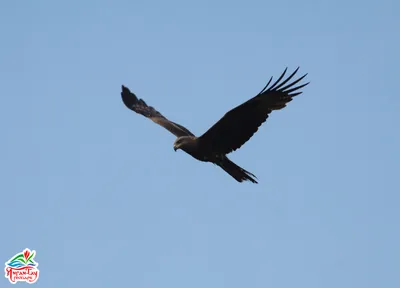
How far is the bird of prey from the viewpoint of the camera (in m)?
15.8

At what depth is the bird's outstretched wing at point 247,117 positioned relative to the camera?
51.9ft

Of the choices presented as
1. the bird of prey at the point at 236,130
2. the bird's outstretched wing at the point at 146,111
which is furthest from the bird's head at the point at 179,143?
the bird's outstretched wing at the point at 146,111

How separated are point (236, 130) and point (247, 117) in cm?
38

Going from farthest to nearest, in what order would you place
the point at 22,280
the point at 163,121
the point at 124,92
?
the point at 124,92
the point at 163,121
the point at 22,280

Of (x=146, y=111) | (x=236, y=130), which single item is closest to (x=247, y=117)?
(x=236, y=130)

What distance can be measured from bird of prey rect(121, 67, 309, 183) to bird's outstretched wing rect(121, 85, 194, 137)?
1.31 m

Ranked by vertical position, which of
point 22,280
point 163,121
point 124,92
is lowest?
point 22,280

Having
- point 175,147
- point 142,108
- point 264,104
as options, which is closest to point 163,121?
point 142,108

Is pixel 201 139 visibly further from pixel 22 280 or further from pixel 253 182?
pixel 22 280

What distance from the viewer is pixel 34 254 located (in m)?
18.4

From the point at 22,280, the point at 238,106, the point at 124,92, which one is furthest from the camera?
the point at 124,92

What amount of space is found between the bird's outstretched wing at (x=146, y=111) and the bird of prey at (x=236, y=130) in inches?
51.4

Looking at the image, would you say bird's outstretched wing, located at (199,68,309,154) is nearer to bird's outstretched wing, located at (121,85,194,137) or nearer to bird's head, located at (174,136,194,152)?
bird's head, located at (174,136,194,152)

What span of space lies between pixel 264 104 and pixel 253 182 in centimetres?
160
